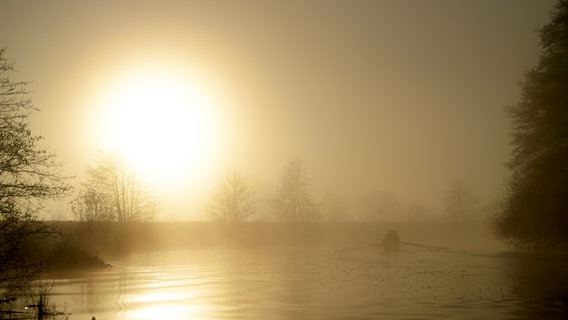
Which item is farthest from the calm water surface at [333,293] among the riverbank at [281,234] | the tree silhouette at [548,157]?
the riverbank at [281,234]

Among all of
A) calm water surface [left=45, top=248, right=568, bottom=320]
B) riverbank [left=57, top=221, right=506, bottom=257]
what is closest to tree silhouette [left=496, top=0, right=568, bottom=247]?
calm water surface [left=45, top=248, right=568, bottom=320]

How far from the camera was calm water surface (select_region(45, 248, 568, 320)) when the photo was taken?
21.5m

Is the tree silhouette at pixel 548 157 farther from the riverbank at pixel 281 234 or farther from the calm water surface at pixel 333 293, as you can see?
the riverbank at pixel 281 234

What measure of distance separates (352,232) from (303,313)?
3778 inches

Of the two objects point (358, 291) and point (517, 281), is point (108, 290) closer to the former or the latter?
point (358, 291)

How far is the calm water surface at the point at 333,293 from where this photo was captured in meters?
21.5

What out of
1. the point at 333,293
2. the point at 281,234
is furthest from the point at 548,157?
the point at 281,234

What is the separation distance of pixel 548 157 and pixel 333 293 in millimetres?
22506

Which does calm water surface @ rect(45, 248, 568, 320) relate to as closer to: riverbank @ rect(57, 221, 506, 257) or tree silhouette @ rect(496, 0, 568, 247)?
tree silhouette @ rect(496, 0, 568, 247)

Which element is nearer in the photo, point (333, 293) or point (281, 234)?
point (333, 293)

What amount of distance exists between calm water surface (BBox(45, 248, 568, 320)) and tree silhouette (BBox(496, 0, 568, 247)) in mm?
2894

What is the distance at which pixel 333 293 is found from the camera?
2784 centimetres

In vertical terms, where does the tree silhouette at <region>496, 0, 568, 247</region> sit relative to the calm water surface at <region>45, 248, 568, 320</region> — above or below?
above

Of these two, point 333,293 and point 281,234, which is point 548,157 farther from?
point 281,234
